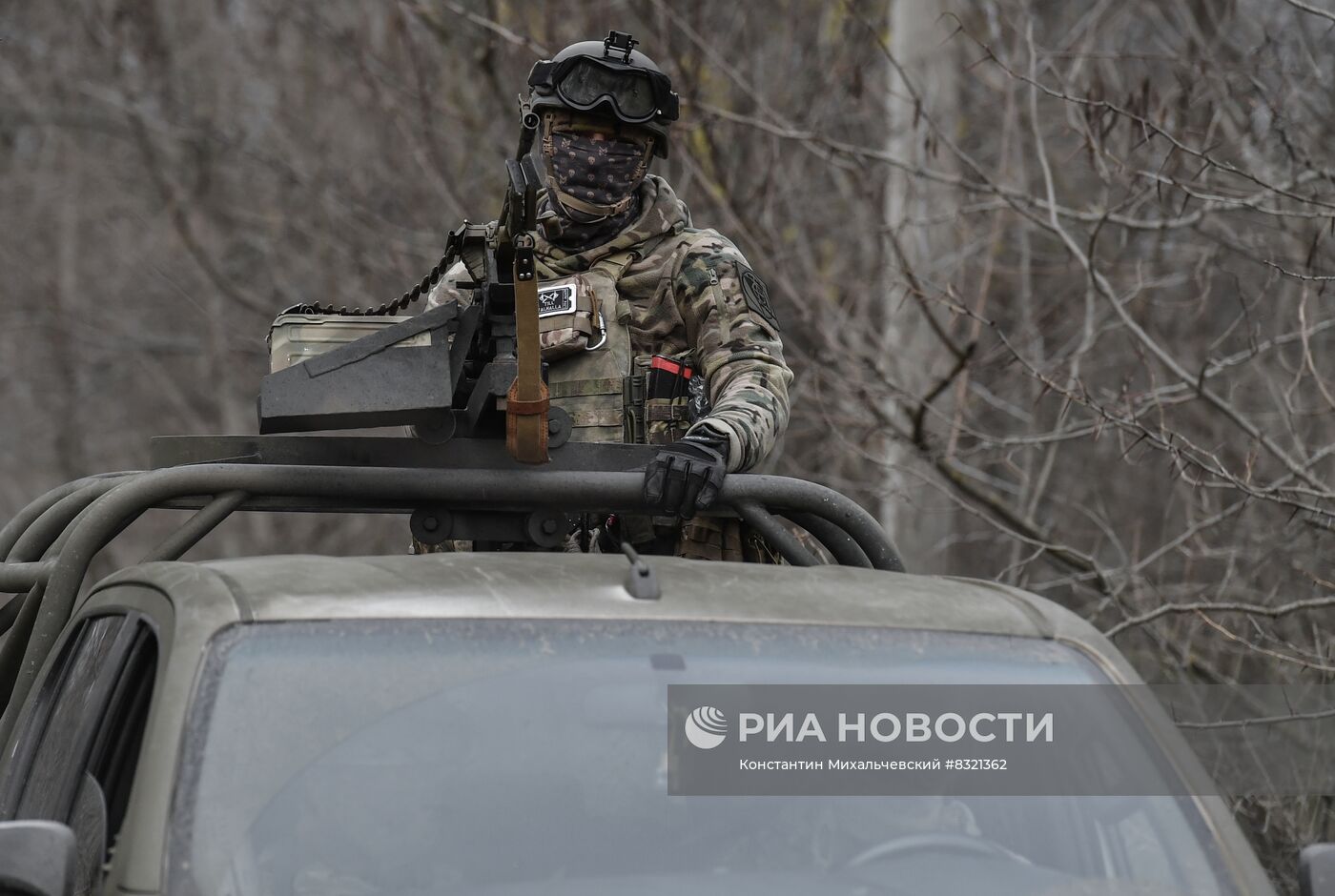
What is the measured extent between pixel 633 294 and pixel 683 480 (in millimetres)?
1244

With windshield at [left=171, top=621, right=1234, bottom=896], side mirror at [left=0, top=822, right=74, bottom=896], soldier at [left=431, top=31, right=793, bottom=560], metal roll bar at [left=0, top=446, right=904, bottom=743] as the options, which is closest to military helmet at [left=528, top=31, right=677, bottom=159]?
soldier at [left=431, top=31, right=793, bottom=560]

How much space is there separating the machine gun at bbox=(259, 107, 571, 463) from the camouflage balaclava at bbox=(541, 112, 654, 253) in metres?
0.93

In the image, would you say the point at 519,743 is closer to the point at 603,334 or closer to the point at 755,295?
the point at 603,334

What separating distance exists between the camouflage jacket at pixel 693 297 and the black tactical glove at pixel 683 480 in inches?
28.8

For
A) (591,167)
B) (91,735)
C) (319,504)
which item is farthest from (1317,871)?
(591,167)

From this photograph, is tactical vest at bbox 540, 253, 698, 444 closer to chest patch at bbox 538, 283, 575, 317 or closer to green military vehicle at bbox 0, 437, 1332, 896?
chest patch at bbox 538, 283, 575, 317

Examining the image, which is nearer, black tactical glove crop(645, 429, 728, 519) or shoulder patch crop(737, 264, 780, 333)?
black tactical glove crop(645, 429, 728, 519)

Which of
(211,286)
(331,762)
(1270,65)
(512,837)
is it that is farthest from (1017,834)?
(211,286)

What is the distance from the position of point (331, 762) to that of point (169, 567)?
519 millimetres

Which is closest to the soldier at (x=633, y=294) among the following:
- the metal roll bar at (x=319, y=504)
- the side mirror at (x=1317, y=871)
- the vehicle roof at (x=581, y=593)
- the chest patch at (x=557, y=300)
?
the chest patch at (x=557, y=300)

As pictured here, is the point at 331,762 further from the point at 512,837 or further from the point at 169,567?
the point at 169,567

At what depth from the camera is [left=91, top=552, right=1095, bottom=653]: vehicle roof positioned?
2.73 metres

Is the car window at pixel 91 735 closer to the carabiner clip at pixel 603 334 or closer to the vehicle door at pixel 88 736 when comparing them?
the vehicle door at pixel 88 736

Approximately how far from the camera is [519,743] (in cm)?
265
